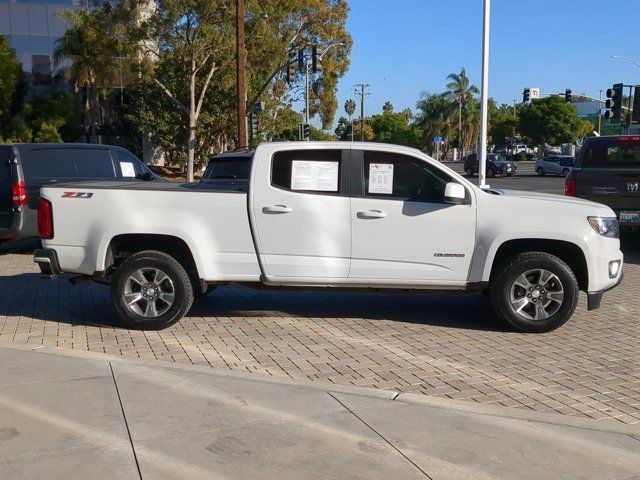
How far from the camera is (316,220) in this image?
692cm

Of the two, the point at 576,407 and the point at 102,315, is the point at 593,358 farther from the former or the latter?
the point at 102,315

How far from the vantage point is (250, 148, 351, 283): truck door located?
692 centimetres

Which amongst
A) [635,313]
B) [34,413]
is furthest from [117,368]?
[635,313]

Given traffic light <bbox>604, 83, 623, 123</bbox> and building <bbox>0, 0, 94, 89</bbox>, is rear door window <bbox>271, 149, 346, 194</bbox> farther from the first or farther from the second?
building <bbox>0, 0, 94, 89</bbox>

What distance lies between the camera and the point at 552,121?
75812 millimetres

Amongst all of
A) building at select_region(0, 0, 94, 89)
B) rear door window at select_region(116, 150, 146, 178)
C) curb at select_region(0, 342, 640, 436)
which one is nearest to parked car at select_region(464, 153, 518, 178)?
building at select_region(0, 0, 94, 89)

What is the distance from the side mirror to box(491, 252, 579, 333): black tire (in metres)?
0.82

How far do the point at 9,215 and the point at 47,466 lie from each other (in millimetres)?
8558

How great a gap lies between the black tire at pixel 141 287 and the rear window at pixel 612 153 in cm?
773

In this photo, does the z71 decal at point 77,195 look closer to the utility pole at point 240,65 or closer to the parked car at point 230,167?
the parked car at point 230,167

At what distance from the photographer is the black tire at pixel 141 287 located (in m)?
7.03

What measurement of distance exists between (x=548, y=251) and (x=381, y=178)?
74.6 inches

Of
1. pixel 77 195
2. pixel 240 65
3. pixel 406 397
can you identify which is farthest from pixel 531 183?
pixel 406 397

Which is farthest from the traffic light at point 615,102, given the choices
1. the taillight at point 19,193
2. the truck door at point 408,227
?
the truck door at point 408,227
